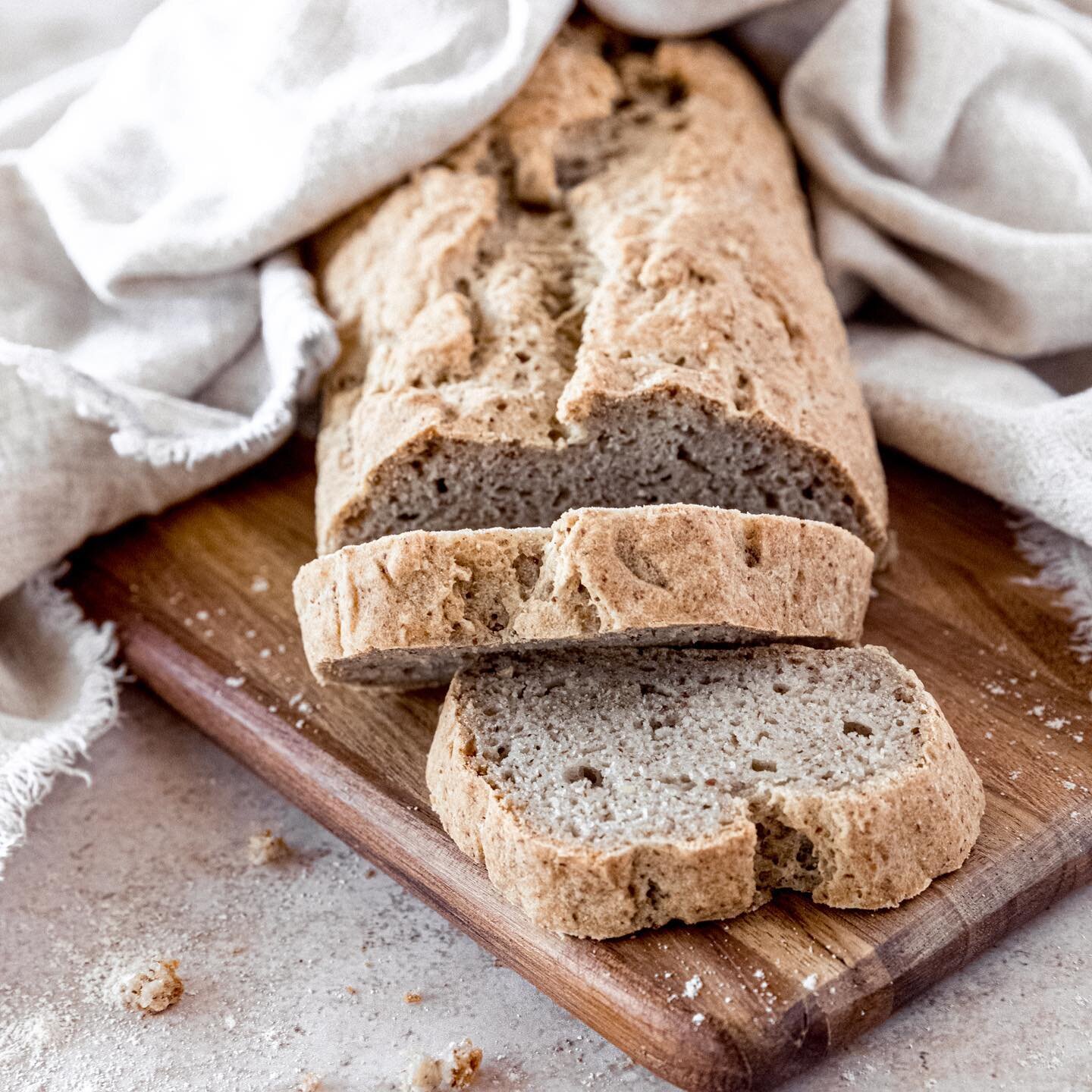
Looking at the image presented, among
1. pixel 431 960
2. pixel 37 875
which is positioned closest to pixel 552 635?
pixel 431 960

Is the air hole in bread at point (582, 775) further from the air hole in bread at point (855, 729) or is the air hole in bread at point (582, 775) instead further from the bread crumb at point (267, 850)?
the bread crumb at point (267, 850)

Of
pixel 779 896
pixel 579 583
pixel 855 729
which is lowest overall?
pixel 779 896

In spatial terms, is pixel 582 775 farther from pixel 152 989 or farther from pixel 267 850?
pixel 152 989

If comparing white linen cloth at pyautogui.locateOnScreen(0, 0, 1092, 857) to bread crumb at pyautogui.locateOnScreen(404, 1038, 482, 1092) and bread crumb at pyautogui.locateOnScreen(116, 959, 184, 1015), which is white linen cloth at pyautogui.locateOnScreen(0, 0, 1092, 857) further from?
bread crumb at pyautogui.locateOnScreen(404, 1038, 482, 1092)

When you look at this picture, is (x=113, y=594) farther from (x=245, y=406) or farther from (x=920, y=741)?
(x=920, y=741)

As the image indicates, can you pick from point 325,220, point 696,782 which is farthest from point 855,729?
point 325,220
